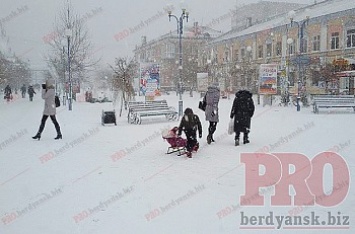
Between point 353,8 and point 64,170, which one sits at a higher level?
point 353,8

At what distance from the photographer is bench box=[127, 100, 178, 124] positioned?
629 inches

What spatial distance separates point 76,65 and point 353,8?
88.6 feet

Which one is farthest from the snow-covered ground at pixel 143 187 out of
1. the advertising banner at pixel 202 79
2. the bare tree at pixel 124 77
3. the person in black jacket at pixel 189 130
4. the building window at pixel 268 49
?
the building window at pixel 268 49

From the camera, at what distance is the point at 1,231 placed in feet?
16.5

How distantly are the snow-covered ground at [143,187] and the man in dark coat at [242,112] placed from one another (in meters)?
0.53

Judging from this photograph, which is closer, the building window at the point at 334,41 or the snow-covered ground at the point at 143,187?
the snow-covered ground at the point at 143,187

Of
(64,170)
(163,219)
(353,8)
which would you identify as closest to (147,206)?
(163,219)

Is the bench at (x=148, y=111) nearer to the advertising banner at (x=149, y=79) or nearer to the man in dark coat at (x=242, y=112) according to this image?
the advertising banner at (x=149, y=79)

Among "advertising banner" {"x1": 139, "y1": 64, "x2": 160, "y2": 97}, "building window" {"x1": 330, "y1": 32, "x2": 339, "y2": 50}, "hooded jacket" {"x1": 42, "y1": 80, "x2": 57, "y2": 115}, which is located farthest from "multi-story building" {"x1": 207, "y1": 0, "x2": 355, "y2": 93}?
"hooded jacket" {"x1": 42, "y1": 80, "x2": 57, "y2": 115}

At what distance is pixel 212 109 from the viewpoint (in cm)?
1085

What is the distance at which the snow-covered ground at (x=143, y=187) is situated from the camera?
16.8ft

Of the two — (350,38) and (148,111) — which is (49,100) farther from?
(350,38)

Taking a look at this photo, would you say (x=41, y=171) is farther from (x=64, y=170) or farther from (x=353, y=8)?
(x=353, y=8)

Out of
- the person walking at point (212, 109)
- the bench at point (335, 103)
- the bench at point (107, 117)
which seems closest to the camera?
the person walking at point (212, 109)
